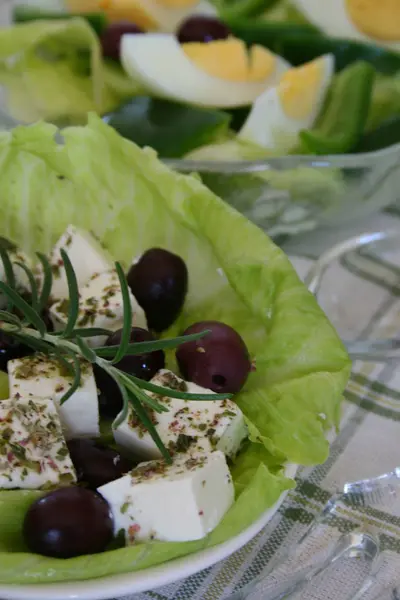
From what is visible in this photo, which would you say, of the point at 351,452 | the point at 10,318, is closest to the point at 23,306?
the point at 10,318

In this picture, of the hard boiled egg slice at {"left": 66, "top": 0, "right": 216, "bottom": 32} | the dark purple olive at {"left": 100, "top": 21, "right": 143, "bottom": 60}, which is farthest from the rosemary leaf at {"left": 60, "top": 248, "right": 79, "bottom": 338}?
the hard boiled egg slice at {"left": 66, "top": 0, "right": 216, "bottom": 32}

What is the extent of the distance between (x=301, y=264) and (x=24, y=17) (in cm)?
90

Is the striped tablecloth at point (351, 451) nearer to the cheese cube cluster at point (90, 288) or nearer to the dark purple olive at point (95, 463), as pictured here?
the dark purple olive at point (95, 463)

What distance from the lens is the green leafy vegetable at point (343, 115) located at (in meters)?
1.29

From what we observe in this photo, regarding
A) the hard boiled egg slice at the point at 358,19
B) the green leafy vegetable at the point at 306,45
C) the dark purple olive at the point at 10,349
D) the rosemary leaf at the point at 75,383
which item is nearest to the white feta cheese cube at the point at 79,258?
the dark purple olive at the point at 10,349

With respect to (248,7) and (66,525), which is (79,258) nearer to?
(66,525)

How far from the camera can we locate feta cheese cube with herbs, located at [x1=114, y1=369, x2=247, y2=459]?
2.34ft

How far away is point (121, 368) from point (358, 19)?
121cm

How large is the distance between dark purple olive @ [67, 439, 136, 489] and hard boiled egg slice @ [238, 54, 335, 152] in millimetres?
790

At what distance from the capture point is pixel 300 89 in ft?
4.58

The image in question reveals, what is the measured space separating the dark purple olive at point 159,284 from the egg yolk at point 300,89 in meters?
0.56

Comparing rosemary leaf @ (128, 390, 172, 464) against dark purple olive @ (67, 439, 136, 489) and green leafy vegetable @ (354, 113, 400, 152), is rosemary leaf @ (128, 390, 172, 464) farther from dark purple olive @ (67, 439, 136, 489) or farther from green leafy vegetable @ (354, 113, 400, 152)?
green leafy vegetable @ (354, 113, 400, 152)

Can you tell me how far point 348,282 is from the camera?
1.25 m

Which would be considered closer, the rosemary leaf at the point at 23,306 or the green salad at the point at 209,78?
the rosemary leaf at the point at 23,306
